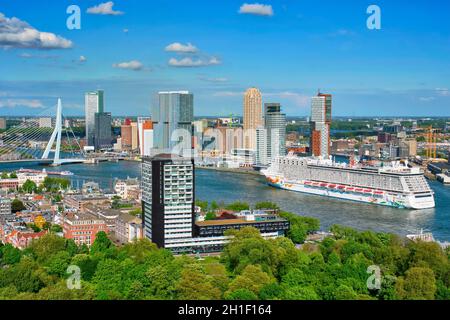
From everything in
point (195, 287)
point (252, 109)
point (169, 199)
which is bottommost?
point (195, 287)

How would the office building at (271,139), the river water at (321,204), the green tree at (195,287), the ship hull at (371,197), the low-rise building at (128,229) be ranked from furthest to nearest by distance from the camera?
the office building at (271,139) < the ship hull at (371,197) < the river water at (321,204) < the low-rise building at (128,229) < the green tree at (195,287)

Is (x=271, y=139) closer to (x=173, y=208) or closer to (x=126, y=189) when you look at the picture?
(x=126, y=189)

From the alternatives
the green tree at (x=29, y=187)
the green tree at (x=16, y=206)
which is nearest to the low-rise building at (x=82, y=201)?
the green tree at (x=16, y=206)

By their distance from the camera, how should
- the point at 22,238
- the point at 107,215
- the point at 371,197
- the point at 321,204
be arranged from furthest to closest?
1. the point at 371,197
2. the point at 321,204
3. the point at 107,215
4. the point at 22,238

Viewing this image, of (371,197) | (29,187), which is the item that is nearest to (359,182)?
(371,197)

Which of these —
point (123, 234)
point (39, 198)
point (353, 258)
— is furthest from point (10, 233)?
point (353, 258)

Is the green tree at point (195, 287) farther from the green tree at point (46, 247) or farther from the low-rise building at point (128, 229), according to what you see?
the low-rise building at point (128, 229)

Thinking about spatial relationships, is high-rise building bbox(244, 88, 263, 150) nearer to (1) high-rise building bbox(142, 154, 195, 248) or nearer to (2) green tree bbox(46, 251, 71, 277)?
(1) high-rise building bbox(142, 154, 195, 248)
